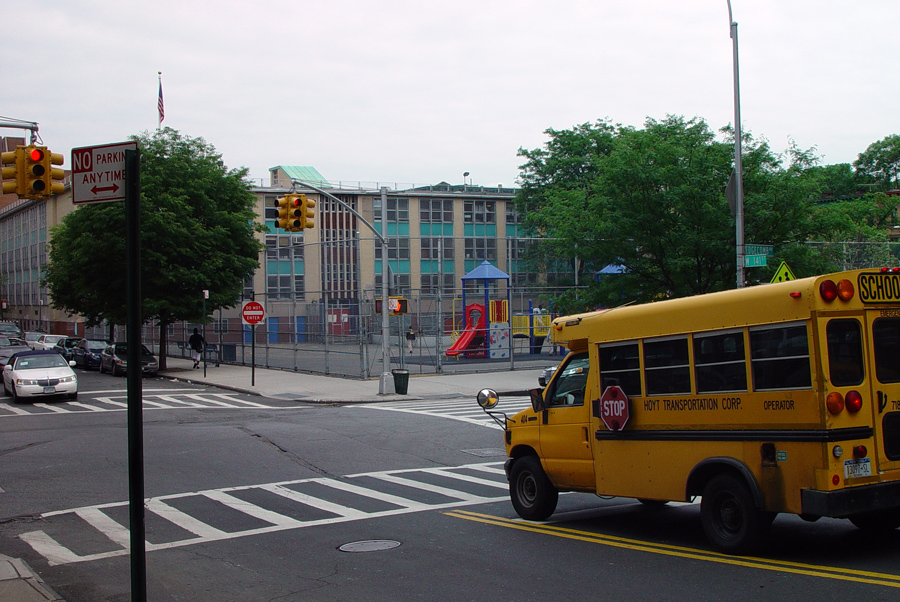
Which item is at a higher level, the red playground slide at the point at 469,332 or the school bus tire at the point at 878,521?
the red playground slide at the point at 469,332

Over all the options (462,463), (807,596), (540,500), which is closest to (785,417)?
(807,596)

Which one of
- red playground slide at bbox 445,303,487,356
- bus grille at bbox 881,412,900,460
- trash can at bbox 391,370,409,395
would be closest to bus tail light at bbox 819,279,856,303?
bus grille at bbox 881,412,900,460

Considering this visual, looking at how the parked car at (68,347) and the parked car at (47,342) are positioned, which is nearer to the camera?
the parked car at (68,347)

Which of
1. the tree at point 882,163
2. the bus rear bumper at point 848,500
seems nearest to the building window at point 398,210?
the tree at point 882,163

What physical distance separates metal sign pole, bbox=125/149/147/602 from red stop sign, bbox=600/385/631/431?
16.9 ft

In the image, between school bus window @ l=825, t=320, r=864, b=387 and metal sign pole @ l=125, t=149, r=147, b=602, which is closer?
metal sign pole @ l=125, t=149, r=147, b=602

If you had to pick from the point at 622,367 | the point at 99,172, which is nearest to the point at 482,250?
the point at 622,367

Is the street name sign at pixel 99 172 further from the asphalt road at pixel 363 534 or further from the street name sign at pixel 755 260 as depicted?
the street name sign at pixel 755 260

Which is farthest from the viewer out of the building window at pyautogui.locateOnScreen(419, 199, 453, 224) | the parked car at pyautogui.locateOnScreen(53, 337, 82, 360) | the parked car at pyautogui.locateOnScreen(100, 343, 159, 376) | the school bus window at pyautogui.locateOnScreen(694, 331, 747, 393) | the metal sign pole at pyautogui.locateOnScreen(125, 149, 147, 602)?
the building window at pyautogui.locateOnScreen(419, 199, 453, 224)

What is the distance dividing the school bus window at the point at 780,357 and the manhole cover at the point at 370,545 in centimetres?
422

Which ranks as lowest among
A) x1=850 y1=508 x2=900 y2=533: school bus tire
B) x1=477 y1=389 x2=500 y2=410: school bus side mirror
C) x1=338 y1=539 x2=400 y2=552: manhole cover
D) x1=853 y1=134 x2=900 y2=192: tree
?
x1=338 y1=539 x2=400 y2=552: manhole cover

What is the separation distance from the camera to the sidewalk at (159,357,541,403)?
29219 mm

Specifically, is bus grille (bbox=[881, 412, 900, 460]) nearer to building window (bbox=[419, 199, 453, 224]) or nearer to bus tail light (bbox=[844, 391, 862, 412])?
bus tail light (bbox=[844, 391, 862, 412])

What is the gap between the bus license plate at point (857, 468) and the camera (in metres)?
Answer: 7.14
